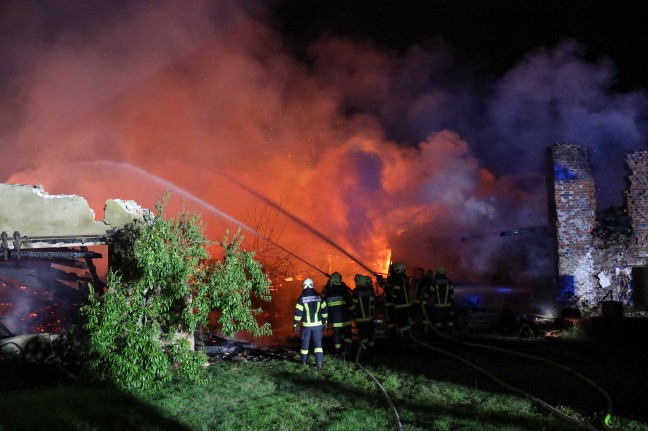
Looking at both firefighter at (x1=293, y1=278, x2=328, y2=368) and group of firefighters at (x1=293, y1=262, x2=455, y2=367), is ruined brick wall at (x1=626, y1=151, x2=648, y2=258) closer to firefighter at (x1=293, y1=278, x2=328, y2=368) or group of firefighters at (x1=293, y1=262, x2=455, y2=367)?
group of firefighters at (x1=293, y1=262, x2=455, y2=367)

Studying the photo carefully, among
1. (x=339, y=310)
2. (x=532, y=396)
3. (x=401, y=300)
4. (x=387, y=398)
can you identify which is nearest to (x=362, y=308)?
(x=339, y=310)

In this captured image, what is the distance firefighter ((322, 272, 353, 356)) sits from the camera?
1045cm

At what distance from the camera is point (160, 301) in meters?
7.96

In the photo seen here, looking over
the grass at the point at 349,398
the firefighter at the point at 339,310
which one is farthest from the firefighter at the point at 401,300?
the grass at the point at 349,398

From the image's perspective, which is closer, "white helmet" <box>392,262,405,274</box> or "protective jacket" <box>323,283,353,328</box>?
"protective jacket" <box>323,283,353,328</box>

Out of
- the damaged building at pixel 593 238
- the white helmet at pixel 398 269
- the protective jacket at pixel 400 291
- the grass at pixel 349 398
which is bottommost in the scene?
the grass at pixel 349 398

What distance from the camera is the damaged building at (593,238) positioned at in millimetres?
13406

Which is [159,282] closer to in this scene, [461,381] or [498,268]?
[461,381]

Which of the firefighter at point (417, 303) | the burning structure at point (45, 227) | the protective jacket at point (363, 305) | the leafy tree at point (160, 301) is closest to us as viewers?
the leafy tree at point (160, 301)

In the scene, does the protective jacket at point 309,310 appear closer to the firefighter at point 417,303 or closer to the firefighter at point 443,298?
the firefighter at point 417,303

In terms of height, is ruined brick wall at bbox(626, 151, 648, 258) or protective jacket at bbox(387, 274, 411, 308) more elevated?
ruined brick wall at bbox(626, 151, 648, 258)

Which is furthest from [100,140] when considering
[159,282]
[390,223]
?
[159,282]

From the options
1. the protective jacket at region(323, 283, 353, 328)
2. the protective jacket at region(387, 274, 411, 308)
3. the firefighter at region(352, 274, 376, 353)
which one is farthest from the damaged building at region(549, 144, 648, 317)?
the protective jacket at region(323, 283, 353, 328)

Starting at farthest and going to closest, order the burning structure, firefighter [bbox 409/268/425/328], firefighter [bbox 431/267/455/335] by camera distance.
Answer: firefighter [bbox 409/268/425/328], firefighter [bbox 431/267/455/335], the burning structure
